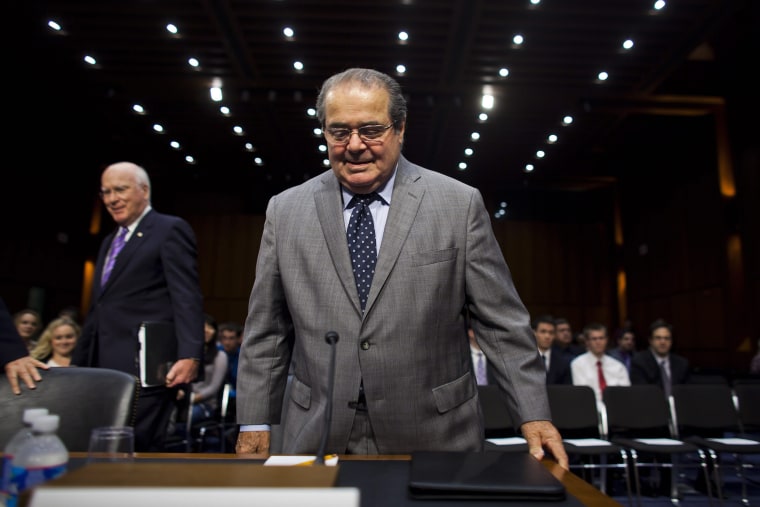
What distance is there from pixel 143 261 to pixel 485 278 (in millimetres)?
1551

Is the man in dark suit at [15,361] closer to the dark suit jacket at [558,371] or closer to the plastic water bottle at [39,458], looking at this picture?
the plastic water bottle at [39,458]

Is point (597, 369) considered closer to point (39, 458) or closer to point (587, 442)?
point (587, 442)

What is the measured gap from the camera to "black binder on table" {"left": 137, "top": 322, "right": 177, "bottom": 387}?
88.3 inches

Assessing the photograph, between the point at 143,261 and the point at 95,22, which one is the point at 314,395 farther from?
the point at 95,22

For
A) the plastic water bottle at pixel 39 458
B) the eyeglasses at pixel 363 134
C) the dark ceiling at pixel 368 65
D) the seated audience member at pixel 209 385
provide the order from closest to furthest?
the plastic water bottle at pixel 39 458, the eyeglasses at pixel 363 134, the seated audience member at pixel 209 385, the dark ceiling at pixel 368 65

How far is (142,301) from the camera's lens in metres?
2.39

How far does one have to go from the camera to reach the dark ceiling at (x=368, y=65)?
285 inches

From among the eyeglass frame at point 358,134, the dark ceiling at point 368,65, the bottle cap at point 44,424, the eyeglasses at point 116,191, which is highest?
the dark ceiling at point 368,65

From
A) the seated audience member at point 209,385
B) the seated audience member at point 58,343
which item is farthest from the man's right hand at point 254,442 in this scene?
the seated audience member at point 209,385

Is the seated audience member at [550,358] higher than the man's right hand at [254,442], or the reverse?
the seated audience member at [550,358]

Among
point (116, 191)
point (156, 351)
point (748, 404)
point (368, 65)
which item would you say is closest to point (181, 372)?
point (156, 351)

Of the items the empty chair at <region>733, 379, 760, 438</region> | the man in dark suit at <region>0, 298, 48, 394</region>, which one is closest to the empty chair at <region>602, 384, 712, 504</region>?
the empty chair at <region>733, 379, 760, 438</region>

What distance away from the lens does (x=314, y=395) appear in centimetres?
138

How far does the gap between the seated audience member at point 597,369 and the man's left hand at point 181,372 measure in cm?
373
